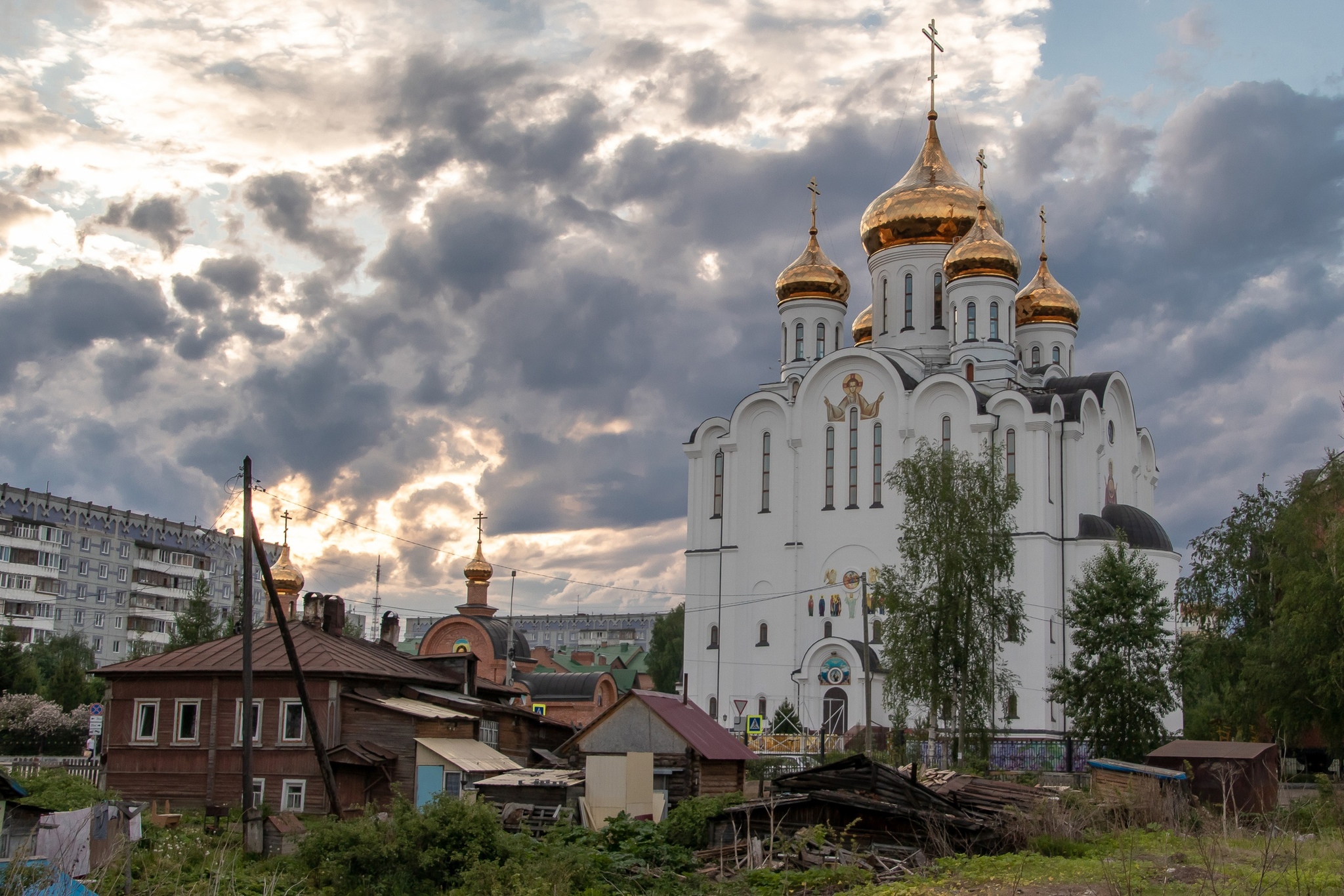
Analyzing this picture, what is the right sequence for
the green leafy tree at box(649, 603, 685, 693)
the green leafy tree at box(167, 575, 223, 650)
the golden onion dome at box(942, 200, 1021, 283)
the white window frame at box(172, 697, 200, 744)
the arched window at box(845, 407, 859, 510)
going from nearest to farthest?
the white window frame at box(172, 697, 200, 744) → the green leafy tree at box(167, 575, 223, 650) → the arched window at box(845, 407, 859, 510) → the golden onion dome at box(942, 200, 1021, 283) → the green leafy tree at box(649, 603, 685, 693)

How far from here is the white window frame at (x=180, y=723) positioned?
22.9m

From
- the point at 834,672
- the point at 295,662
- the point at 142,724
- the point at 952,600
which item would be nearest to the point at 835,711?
the point at 834,672

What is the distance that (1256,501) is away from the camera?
31.9m

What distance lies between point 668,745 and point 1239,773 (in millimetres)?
8437

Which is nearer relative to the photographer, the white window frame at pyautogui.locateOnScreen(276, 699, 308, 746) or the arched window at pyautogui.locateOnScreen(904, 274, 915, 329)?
the white window frame at pyautogui.locateOnScreen(276, 699, 308, 746)

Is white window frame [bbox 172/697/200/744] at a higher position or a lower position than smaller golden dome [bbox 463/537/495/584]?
lower

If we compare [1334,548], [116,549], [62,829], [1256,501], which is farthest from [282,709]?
[116,549]

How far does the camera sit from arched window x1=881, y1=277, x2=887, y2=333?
4450cm

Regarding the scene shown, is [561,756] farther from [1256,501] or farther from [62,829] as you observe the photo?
[1256,501]

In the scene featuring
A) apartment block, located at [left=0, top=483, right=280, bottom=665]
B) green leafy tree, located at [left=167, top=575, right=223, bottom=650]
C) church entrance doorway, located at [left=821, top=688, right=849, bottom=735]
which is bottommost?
church entrance doorway, located at [left=821, top=688, right=849, bottom=735]

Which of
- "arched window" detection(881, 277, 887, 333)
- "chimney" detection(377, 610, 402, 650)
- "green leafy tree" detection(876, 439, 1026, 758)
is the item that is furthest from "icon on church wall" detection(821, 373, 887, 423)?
"chimney" detection(377, 610, 402, 650)

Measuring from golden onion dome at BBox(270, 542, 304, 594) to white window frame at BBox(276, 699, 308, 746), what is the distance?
26337 millimetres

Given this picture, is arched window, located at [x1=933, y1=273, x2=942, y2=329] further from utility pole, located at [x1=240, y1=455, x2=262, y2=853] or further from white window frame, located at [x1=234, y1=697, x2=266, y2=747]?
utility pole, located at [x1=240, y1=455, x2=262, y2=853]

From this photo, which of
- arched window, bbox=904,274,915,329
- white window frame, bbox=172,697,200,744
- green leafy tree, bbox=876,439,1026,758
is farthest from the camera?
arched window, bbox=904,274,915,329
